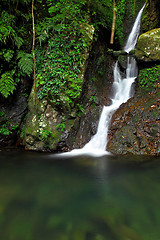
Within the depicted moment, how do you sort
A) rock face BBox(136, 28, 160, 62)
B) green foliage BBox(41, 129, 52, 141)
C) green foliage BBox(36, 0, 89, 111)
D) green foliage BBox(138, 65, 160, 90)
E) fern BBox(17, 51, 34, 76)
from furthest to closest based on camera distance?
rock face BBox(136, 28, 160, 62), green foliage BBox(138, 65, 160, 90), fern BBox(17, 51, 34, 76), green foliage BBox(36, 0, 89, 111), green foliage BBox(41, 129, 52, 141)

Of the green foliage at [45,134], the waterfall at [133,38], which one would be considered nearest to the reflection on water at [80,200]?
the green foliage at [45,134]

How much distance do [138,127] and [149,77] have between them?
9.06 feet

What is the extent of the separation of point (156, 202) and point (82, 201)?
1197 millimetres

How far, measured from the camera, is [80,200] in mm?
2494

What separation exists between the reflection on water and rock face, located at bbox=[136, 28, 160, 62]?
16.1ft

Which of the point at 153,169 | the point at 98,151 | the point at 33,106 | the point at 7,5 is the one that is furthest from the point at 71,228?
the point at 7,5

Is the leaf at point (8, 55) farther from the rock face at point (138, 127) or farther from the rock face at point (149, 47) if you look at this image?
the rock face at point (149, 47)

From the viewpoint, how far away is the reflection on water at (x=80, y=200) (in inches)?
72.1

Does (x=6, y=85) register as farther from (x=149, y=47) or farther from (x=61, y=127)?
(x=149, y=47)

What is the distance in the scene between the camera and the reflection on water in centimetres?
183

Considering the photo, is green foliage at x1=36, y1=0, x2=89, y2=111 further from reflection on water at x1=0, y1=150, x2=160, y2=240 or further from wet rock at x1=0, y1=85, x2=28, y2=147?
reflection on water at x1=0, y1=150, x2=160, y2=240

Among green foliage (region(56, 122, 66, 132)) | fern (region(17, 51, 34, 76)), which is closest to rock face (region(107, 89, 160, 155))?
green foliage (region(56, 122, 66, 132))

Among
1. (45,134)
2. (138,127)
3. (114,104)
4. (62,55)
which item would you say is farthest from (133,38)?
(45,134)

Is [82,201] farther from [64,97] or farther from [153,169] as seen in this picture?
[64,97]
